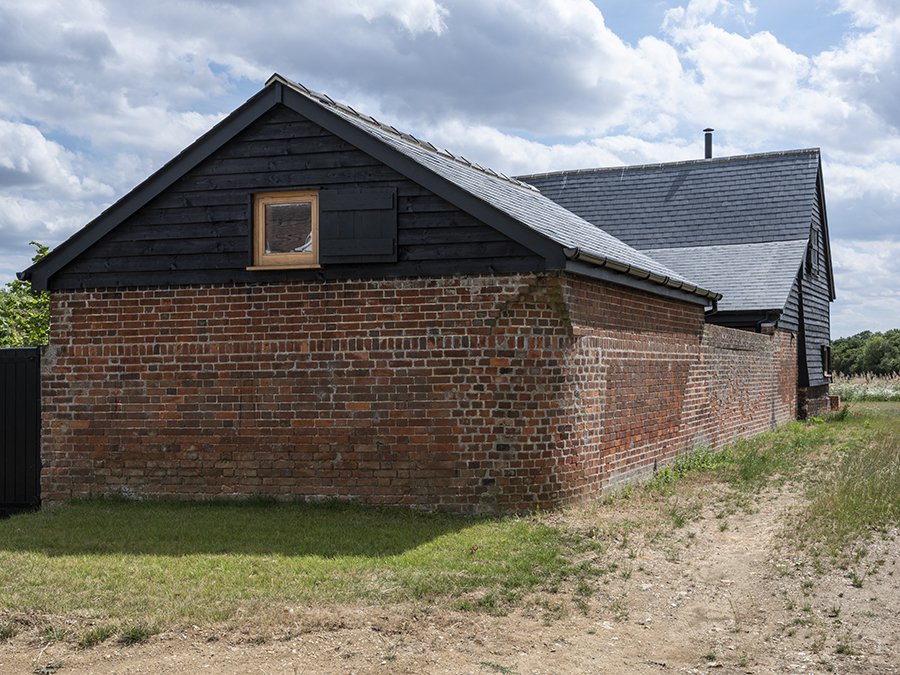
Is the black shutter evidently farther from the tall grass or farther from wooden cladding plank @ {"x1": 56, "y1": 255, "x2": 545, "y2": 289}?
the tall grass

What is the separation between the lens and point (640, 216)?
92.5ft

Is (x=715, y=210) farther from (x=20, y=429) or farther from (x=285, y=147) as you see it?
(x=20, y=429)

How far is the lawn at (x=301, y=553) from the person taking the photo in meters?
7.04

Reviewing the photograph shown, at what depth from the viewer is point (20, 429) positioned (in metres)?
11.9

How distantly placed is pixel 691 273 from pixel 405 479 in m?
15.2

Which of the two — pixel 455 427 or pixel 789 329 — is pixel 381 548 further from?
pixel 789 329

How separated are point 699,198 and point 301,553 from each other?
22329mm

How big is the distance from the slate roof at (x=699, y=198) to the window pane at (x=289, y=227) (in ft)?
56.2

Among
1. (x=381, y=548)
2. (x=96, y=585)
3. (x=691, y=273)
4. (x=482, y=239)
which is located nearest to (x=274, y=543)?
(x=381, y=548)

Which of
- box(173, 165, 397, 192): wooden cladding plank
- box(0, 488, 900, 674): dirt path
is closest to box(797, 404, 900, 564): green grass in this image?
box(0, 488, 900, 674): dirt path

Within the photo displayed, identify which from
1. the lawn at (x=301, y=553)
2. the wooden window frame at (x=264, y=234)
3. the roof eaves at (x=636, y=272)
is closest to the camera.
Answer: the lawn at (x=301, y=553)

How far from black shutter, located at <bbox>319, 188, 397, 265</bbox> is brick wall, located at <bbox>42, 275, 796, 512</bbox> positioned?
1.13 feet

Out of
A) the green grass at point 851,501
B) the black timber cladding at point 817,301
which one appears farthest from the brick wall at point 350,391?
the black timber cladding at point 817,301

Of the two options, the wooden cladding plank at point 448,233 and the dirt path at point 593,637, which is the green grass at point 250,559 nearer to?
the dirt path at point 593,637
